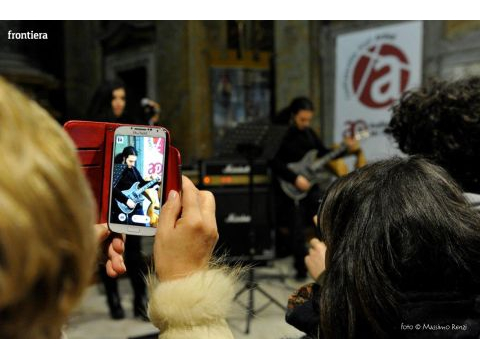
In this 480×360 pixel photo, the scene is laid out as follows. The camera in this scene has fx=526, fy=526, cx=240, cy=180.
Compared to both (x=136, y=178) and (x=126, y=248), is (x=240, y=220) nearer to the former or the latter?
(x=126, y=248)

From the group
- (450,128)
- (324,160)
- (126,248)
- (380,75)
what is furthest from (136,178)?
(380,75)

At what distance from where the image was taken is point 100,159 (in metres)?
0.82

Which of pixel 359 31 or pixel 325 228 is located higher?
pixel 359 31

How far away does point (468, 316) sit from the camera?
81cm

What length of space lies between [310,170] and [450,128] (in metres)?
3.04

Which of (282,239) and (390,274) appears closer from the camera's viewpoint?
(390,274)

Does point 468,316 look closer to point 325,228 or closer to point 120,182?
point 325,228

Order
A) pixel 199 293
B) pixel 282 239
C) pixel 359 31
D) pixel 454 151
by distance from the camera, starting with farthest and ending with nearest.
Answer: pixel 359 31 → pixel 282 239 → pixel 454 151 → pixel 199 293

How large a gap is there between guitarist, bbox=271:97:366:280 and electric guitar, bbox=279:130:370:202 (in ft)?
0.14

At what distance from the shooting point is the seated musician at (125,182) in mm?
820

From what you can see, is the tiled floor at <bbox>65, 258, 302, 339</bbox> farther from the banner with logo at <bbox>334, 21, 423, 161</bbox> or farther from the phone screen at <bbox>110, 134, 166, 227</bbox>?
the banner with logo at <bbox>334, 21, 423, 161</bbox>

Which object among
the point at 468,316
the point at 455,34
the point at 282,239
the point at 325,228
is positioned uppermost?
the point at 455,34

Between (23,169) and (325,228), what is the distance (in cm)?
61
